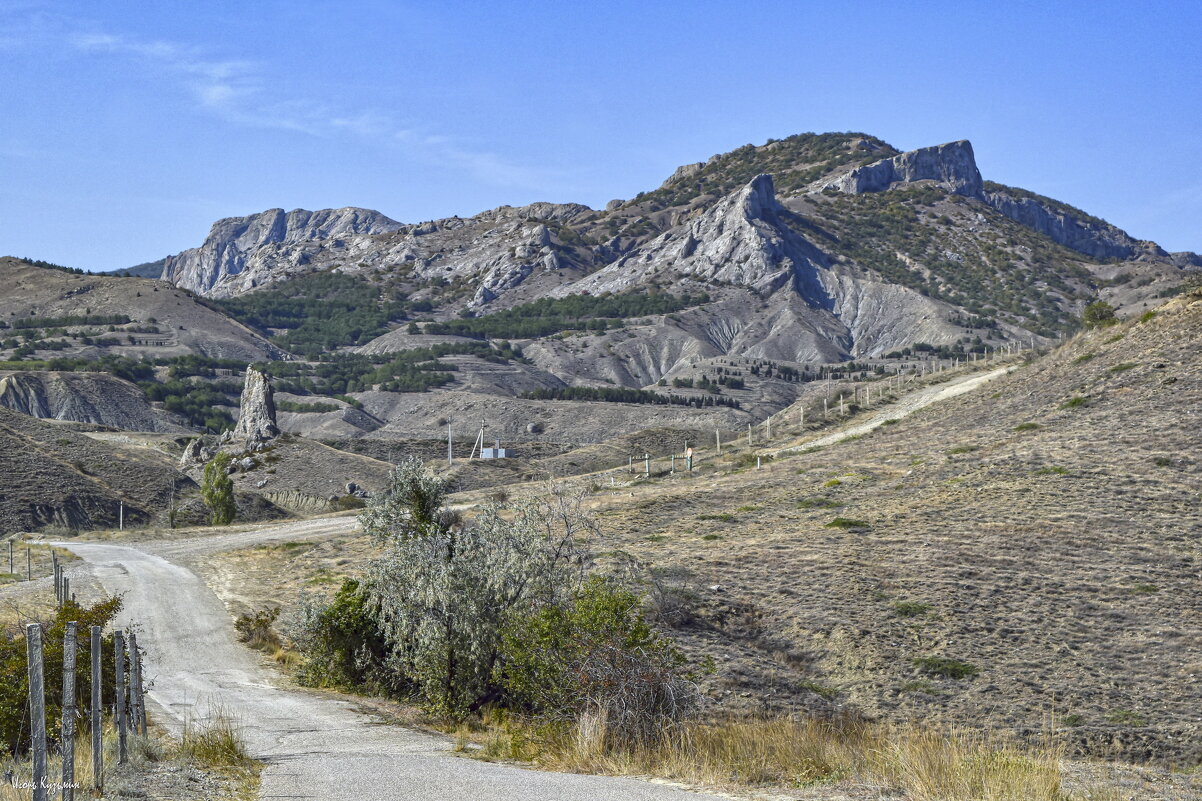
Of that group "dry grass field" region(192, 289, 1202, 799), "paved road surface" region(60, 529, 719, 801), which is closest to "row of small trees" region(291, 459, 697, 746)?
"paved road surface" region(60, 529, 719, 801)

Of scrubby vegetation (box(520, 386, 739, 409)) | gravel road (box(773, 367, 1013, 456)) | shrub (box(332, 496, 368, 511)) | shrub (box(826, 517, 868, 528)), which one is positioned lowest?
shrub (box(826, 517, 868, 528))

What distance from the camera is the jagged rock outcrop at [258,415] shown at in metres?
101

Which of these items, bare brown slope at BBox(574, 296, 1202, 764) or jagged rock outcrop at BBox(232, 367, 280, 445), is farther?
jagged rock outcrop at BBox(232, 367, 280, 445)

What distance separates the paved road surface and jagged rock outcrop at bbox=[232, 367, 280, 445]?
60028 mm

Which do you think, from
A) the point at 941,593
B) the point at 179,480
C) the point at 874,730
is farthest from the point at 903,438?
the point at 179,480

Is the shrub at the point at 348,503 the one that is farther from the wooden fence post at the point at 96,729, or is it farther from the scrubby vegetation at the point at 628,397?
the scrubby vegetation at the point at 628,397

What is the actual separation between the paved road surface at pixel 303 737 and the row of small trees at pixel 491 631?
1.52m

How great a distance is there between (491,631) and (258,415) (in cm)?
8754

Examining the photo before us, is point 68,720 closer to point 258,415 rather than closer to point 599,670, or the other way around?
point 599,670

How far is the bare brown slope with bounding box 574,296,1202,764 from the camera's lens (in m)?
22.2

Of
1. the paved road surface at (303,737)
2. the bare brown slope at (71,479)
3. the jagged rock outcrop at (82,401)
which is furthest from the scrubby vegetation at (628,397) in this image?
the paved road surface at (303,737)

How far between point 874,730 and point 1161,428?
28.3m

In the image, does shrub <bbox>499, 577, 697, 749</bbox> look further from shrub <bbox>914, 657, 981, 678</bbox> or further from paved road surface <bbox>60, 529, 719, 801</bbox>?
shrub <bbox>914, 657, 981, 678</bbox>

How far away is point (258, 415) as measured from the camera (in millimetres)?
103062
